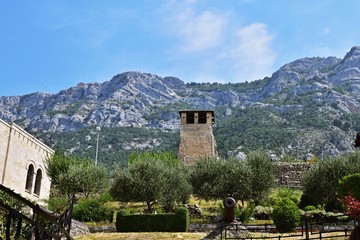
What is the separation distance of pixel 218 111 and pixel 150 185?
117m

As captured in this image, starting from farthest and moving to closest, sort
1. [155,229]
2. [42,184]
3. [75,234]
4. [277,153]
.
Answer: [277,153]
[42,184]
[155,229]
[75,234]

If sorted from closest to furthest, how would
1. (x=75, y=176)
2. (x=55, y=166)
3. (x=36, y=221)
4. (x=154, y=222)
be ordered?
1. (x=36, y=221)
2. (x=154, y=222)
3. (x=75, y=176)
4. (x=55, y=166)

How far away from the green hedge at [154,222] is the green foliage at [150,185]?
21.9 feet

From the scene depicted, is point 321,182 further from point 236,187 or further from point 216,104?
point 216,104

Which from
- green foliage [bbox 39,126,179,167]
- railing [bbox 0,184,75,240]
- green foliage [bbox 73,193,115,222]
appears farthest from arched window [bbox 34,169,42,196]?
green foliage [bbox 39,126,179,167]

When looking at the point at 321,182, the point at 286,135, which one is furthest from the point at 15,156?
the point at 286,135

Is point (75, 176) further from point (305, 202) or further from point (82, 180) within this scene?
point (305, 202)

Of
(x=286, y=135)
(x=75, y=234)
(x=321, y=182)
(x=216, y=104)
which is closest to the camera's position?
(x=75, y=234)

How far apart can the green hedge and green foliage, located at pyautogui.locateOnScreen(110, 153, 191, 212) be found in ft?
21.9

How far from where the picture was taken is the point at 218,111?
481ft

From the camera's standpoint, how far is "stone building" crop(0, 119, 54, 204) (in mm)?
31125

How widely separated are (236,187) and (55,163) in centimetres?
1601

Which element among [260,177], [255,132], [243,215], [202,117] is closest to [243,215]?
[243,215]

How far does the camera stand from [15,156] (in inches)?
1282
